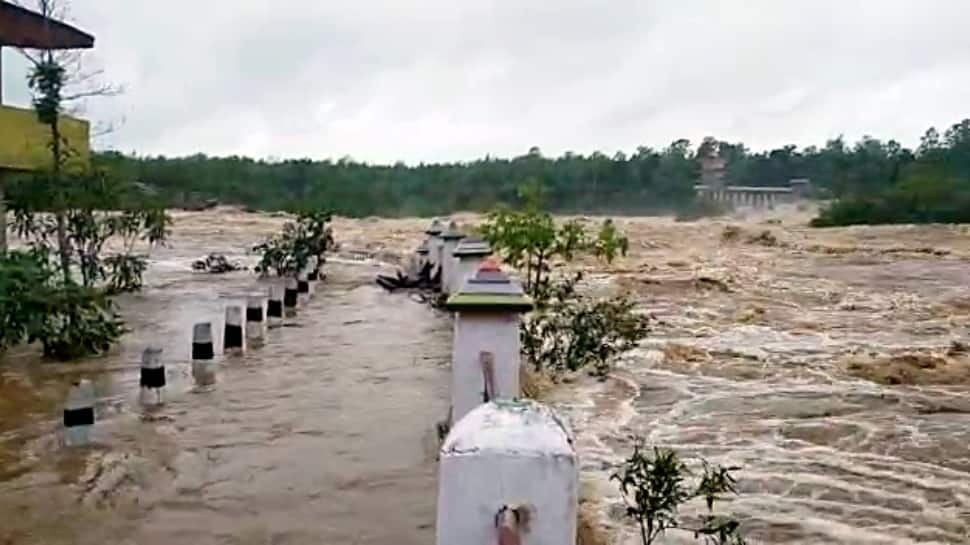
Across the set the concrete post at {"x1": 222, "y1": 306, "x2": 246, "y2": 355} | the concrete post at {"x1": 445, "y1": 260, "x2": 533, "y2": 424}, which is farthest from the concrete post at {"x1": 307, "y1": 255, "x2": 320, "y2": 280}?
the concrete post at {"x1": 445, "y1": 260, "x2": 533, "y2": 424}

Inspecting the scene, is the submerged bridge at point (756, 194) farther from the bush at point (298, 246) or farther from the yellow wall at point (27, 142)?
the yellow wall at point (27, 142)

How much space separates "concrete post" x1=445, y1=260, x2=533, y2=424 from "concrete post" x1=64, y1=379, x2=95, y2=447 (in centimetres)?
339

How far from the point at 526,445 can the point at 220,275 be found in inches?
811

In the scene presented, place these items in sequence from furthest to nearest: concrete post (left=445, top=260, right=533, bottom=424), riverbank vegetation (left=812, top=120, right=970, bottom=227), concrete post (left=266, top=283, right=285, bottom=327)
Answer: riverbank vegetation (left=812, top=120, right=970, bottom=227) < concrete post (left=266, top=283, right=285, bottom=327) < concrete post (left=445, top=260, right=533, bottom=424)

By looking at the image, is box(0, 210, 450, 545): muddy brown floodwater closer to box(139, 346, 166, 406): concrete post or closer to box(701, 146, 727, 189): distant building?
box(139, 346, 166, 406): concrete post

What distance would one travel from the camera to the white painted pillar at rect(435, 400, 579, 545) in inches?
98.0

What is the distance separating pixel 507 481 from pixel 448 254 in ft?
40.9

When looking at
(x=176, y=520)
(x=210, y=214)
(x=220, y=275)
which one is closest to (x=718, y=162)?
(x=210, y=214)

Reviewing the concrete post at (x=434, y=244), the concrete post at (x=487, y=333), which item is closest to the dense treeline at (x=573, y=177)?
the concrete post at (x=434, y=244)

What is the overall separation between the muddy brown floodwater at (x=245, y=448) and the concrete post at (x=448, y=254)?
57.0 inches

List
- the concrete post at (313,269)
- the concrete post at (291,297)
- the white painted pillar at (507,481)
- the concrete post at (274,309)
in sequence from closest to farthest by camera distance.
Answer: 1. the white painted pillar at (507,481)
2. the concrete post at (274,309)
3. the concrete post at (291,297)
4. the concrete post at (313,269)

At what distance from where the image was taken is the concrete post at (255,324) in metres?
11.9

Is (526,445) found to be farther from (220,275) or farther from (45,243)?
(220,275)

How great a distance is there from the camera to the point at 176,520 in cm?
584
